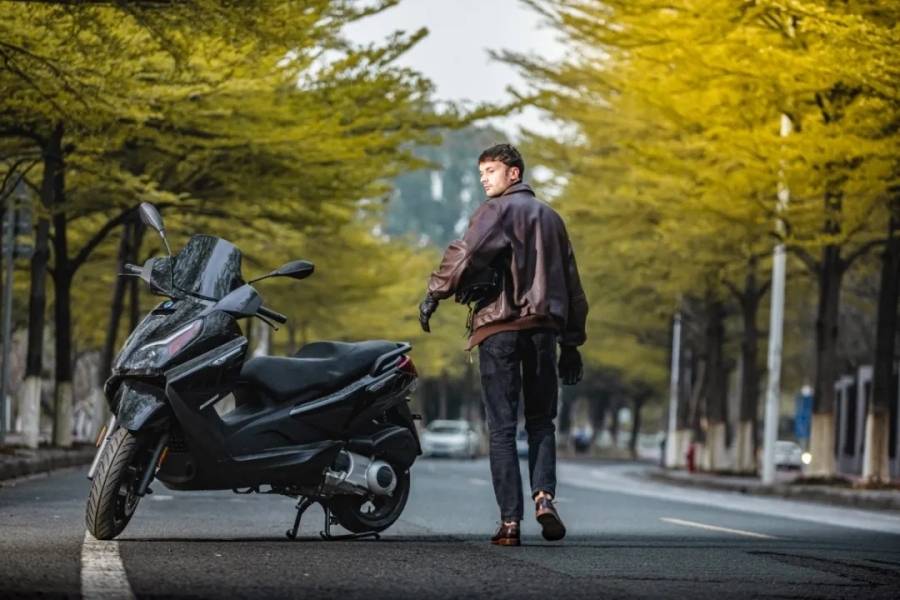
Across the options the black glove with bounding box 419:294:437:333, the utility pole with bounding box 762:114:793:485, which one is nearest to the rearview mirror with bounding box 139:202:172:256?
the black glove with bounding box 419:294:437:333

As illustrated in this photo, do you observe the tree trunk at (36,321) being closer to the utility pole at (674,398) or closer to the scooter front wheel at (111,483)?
the scooter front wheel at (111,483)

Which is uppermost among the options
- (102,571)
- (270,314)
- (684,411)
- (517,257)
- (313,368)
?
(684,411)

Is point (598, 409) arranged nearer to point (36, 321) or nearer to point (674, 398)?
point (674, 398)

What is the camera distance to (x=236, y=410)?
9.70 meters

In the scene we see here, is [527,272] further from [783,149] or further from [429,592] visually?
[783,149]

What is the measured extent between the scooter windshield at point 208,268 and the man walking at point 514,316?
0.98 m

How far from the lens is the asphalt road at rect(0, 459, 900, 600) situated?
23.3 ft

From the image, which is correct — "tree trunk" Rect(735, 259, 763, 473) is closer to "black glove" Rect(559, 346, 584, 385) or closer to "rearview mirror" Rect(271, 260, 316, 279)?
"black glove" Rect(559, 346, 584, 385)

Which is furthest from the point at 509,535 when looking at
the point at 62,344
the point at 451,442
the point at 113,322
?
the point at 451,442

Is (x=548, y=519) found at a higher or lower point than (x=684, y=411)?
lower

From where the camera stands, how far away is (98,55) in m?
18.6

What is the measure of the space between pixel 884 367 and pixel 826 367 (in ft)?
7.00

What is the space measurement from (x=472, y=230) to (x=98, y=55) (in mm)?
9982

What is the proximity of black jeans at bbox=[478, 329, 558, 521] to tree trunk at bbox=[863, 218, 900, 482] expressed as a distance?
17711 millimetres
